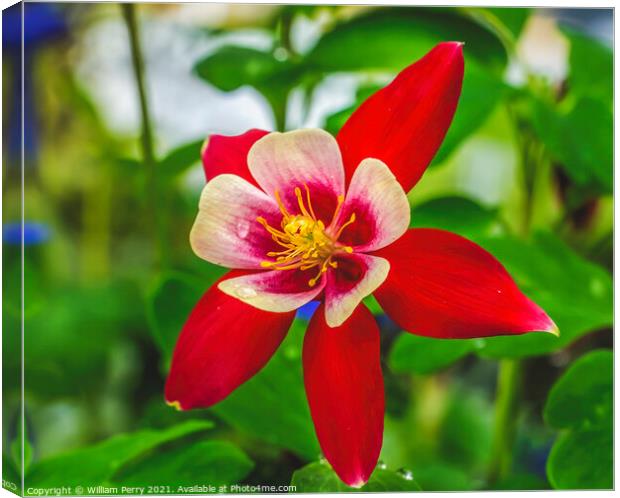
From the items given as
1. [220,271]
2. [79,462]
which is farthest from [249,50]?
[79,462]

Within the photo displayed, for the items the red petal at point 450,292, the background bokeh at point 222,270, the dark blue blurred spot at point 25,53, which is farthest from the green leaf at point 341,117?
the dark blue blurred spot at point 25,53

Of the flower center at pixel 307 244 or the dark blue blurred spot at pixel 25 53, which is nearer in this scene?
the flower center at pixel 307 244

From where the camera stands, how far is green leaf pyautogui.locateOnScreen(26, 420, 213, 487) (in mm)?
596

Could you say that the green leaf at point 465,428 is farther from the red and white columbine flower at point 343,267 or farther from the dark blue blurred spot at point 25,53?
the dark blue blurred spot at point 25,53

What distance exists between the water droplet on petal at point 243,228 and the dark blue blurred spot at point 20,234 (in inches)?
7.8

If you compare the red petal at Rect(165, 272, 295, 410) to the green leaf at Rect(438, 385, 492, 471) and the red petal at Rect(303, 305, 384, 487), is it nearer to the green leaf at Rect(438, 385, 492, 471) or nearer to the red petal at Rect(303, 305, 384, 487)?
the red petal at Rect(303, 305, 384, 487)

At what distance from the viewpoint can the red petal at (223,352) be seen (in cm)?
54

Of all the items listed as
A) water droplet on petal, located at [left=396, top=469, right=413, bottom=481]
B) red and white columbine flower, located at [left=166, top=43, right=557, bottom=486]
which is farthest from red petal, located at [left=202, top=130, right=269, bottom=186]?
water droplet on petal, located at [left=396, top=469, right=413, bottom=481]

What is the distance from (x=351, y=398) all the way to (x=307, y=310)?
3.7 inches

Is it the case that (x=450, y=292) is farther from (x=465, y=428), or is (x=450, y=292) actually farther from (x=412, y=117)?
(x=465, y=428)

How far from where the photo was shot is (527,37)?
696 mm

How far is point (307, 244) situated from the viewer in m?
0.53

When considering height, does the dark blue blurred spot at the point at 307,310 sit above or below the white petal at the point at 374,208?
below

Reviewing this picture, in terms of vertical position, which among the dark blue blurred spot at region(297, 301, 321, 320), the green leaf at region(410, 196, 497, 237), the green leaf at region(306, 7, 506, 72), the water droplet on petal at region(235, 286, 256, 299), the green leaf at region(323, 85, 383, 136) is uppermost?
the green leaf at region(306, 7, 506, 72)
